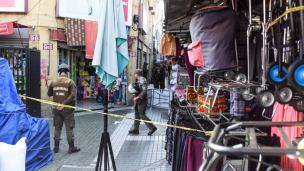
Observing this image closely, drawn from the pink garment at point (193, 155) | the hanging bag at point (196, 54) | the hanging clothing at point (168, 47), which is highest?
the hanging clothing at point (168, 47)

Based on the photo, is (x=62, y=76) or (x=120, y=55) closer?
(x=120, y=55)

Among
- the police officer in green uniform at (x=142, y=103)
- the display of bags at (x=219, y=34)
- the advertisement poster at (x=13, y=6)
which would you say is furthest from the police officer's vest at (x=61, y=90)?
the advertisement poster at (x=13, y=6)

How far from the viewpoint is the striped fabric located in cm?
1060

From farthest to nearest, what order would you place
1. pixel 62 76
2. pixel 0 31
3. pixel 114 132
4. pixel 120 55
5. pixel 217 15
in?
pixel 0 31
pixel 114 132
pixel 62 76
pixel 120 55
pixel 217 15

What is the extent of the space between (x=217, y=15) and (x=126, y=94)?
10134 millimetres

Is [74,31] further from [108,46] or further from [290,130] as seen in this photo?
[290,130]

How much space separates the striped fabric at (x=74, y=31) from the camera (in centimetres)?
1060

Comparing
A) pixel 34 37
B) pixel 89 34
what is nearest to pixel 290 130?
pixel 89 34

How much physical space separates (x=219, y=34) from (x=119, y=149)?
4135 millimetres

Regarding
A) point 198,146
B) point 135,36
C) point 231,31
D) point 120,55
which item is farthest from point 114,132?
point 135,36

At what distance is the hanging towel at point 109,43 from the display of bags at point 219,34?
1.52 meters

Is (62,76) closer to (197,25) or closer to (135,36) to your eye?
(197,25)

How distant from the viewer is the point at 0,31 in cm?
940

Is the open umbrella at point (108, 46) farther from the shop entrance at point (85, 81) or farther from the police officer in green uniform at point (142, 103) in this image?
the shop entrance at point (85, 81)
